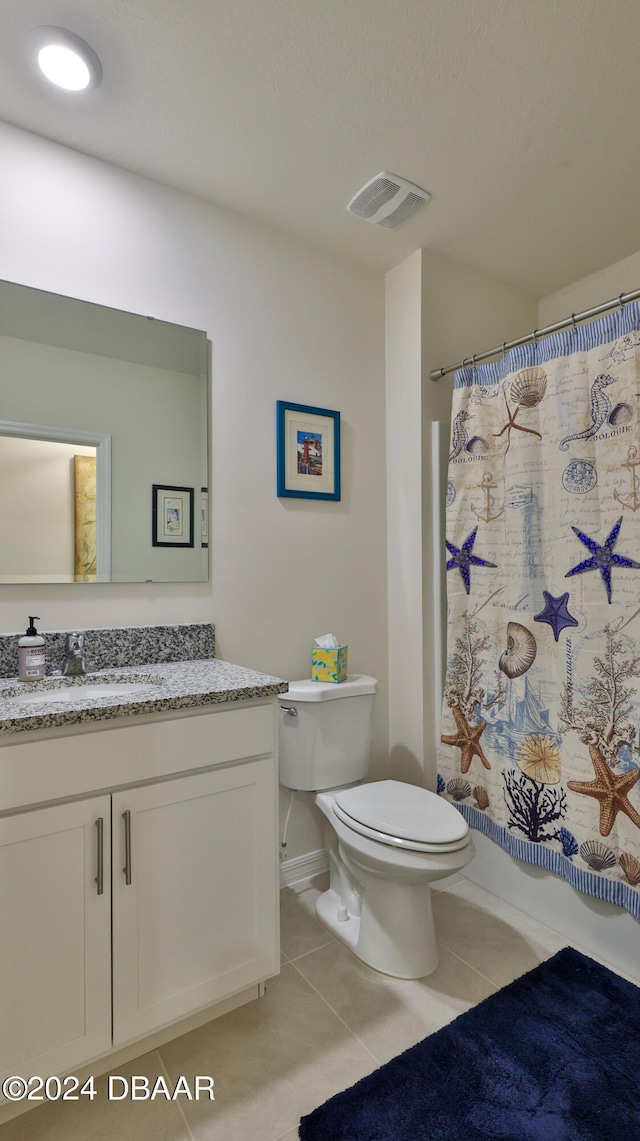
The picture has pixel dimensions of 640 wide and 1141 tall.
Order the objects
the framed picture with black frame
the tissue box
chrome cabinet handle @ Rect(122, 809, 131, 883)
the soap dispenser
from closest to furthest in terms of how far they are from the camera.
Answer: chrome cabinet handle @ Rect(122, 809, 131, 883), the soap dispenser, the framed picture with black frame, the tissue box

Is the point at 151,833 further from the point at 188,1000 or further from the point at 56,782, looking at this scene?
the point at 188,1000

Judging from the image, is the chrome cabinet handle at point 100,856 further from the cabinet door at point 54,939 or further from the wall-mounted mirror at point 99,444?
the wall-mounted mirror at point 99,444

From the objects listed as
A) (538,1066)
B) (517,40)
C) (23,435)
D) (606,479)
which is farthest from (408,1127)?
(517,40)

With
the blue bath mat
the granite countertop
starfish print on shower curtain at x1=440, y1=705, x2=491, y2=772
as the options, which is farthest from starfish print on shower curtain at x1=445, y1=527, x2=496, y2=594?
the blue bath mat

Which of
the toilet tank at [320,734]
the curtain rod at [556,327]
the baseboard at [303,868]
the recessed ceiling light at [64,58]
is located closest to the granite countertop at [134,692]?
the toilet tank at [320,734]

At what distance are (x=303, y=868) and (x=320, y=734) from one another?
616mm

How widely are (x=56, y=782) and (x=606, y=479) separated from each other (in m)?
1.62

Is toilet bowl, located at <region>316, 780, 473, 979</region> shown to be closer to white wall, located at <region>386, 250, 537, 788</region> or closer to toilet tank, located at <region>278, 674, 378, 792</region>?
toilet tank, located at <region>278, 674, 378, 792</region>

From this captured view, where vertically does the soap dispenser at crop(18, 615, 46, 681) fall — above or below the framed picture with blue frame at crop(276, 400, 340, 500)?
below

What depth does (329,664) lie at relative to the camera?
6.45ft

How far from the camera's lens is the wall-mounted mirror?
62.2 inches

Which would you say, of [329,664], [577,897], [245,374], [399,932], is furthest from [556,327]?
[399,932]

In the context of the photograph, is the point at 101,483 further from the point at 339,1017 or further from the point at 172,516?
the point at 339,1017

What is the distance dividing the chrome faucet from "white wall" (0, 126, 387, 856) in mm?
78
